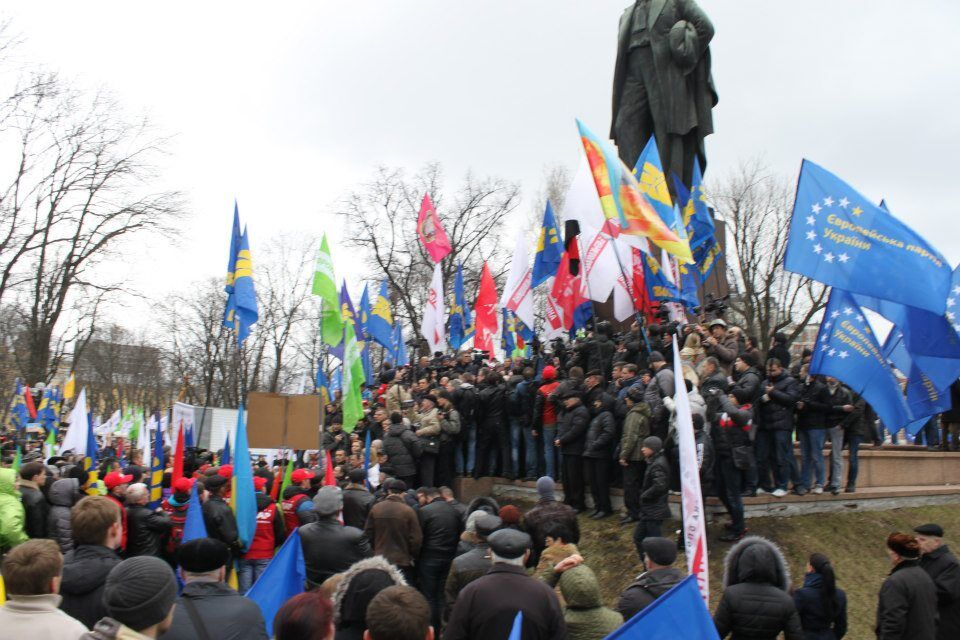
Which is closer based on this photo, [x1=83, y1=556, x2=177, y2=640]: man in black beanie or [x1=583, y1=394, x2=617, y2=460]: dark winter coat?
[x1=83, y1=556, x2=177, y2=640]: man in black beanie

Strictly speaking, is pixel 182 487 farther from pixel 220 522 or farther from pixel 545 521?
pixel 545 521

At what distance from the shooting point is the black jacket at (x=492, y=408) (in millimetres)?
14867

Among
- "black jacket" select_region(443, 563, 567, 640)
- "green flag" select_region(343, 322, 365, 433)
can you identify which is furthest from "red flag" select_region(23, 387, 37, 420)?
"black jacket" select_region(443, 563, 567, 640)

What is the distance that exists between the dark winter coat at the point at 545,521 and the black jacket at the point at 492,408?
635cm

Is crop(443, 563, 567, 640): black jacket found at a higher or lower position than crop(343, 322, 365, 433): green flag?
lower

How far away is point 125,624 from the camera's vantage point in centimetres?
358

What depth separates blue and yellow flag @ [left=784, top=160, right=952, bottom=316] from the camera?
9234mm

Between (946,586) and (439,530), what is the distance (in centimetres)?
432

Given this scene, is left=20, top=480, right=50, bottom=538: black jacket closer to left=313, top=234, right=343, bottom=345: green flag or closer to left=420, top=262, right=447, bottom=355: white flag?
left=313, top=234, right=343, bottom=345: green flag

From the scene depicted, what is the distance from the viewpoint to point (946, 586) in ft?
21.9

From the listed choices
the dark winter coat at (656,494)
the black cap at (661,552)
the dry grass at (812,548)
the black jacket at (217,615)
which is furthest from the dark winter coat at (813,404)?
the black jacket at (217,615)

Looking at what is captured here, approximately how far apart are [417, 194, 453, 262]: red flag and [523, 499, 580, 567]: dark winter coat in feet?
38.9

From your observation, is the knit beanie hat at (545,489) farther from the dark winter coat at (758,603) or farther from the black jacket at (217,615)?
the black jacket at (217,615)

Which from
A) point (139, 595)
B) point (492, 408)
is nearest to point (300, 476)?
point (492, 408)
